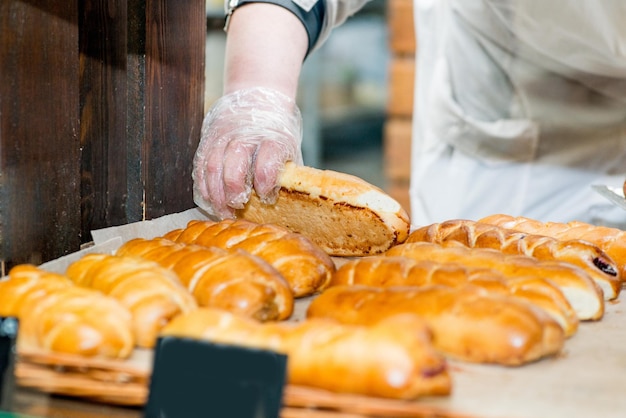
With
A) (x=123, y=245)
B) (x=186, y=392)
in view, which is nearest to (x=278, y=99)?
(x=123, y=245)

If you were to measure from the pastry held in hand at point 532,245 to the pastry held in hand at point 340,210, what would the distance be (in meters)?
0.10

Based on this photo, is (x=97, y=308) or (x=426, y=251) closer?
(x=97, y=308)

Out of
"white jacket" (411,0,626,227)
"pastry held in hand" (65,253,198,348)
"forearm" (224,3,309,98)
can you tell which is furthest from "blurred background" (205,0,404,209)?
"pastry held in hand" (65,253,198,348)

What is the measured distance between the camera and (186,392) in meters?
0.87

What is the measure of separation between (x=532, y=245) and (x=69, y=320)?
3.65ft

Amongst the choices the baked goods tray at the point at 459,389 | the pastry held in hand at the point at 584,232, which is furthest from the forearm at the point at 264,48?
the baked goods tray at the point at 459,389

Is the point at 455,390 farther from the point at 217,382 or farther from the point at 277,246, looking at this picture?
the point at 277,246

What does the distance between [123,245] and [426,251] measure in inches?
26.7

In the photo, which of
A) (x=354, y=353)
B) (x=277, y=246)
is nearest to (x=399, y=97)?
(x=277, y=246)

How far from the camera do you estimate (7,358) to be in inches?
38.7

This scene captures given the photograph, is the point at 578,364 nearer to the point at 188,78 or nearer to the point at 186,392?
the point at 186,392

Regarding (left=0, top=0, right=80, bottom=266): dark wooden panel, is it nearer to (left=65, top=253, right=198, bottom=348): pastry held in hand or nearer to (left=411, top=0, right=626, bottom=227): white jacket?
(left=65, top=253, right=198, bottom=348): pastry held in hand

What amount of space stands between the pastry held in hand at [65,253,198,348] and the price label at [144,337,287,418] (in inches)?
10.5

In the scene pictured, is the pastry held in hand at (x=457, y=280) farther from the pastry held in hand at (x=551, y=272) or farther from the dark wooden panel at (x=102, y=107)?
the dark wooden panel at (x=102, y=107)
